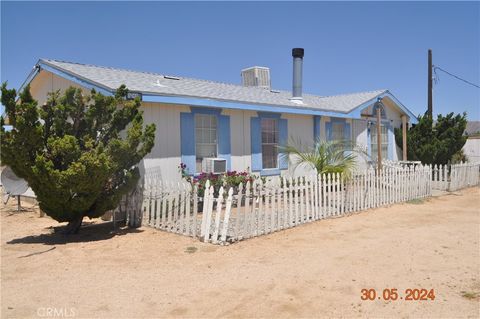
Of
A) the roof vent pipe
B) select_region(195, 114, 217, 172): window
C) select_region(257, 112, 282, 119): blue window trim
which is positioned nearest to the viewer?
select_region(195, 114, 217, 172): window

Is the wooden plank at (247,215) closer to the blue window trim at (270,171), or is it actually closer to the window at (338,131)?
the blue window trim at (270,171)

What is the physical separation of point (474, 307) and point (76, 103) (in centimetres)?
672

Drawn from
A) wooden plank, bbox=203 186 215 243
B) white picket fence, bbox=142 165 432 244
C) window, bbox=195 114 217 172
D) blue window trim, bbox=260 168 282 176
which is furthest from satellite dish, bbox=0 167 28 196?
blue window trim, bbox=260 168 282 176

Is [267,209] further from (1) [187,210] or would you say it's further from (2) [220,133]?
(2) [220,133]

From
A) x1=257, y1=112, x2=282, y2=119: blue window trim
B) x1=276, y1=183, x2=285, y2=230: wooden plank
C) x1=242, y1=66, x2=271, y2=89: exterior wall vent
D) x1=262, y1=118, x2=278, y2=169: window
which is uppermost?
x1=242, y1=66, x2=271, y2=89: exterior wall vent

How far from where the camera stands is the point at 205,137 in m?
10.6

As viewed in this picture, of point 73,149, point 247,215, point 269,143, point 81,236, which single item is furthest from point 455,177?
point 73,149

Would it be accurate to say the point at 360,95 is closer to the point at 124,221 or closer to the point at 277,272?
the point at 124,221

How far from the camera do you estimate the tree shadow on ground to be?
7160 mm

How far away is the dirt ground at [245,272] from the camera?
4008 mm

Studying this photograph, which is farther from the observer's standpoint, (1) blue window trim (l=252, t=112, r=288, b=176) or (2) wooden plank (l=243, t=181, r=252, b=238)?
(1) blue window trim (l=252, t=112, r=288, b=176)

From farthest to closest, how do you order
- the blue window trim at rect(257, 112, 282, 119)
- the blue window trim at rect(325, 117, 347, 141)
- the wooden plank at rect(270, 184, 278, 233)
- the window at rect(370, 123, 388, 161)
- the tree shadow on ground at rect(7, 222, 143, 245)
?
the window at rect(370, 123, 388, 161) → the blue window trim at rect(325, 117, 347, 141) → the blue window trim at rect(257, 112, 282, 119) → the wooden plank at rect(270, 184, 278, 233) → the tree shadow on ground at rect(7, 222, 143, 245)

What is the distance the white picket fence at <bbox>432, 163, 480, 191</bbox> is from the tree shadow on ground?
10951 millimetres

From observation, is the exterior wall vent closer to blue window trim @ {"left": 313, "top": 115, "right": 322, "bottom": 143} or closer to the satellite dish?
blue window trim @ {"left": 313, "top": 115, "right": 322, "bottom": 143}
